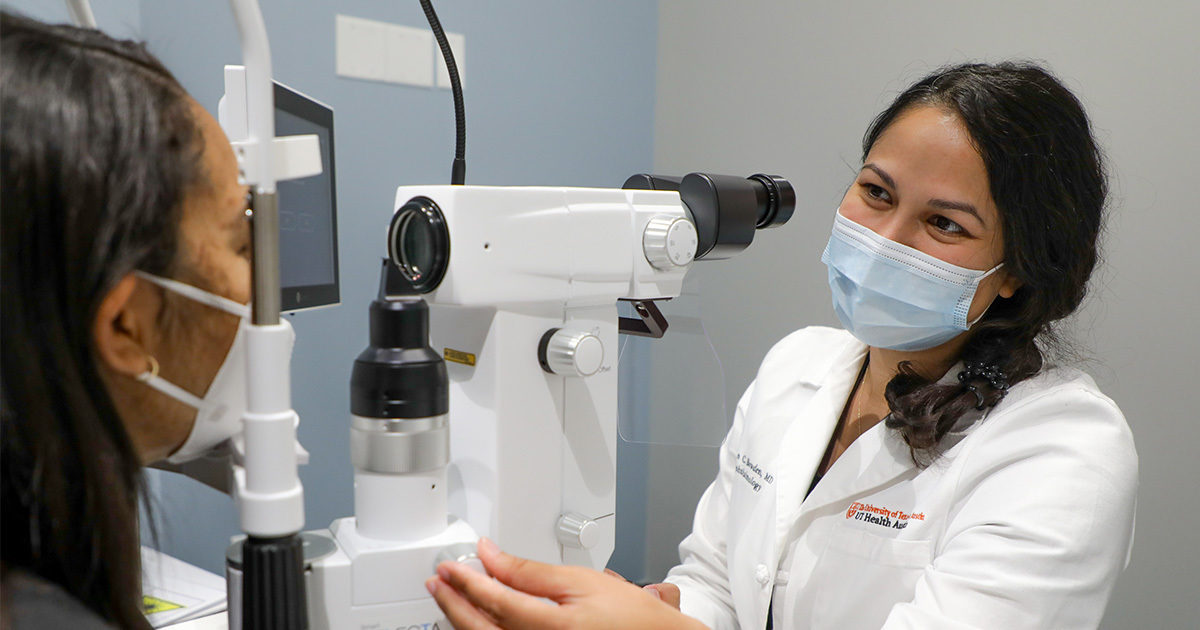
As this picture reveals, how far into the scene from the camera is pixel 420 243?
0.62 m

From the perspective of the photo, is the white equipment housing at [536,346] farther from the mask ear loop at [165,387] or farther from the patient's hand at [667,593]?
the patient's hand at [667,593]

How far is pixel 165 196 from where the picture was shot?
1.59 feet

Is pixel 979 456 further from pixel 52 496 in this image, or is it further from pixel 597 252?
pixel 52 496

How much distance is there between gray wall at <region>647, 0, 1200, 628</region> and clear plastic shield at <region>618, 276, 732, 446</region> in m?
0.07

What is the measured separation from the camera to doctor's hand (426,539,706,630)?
0.54 metres

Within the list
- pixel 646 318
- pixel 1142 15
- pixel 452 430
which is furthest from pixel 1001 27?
pixel 452 430

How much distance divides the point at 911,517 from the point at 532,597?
0.59 metres

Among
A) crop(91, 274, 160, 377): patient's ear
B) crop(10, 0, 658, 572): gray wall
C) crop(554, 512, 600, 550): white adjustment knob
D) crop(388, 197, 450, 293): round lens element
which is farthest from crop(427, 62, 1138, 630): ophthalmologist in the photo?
crop(10, 0, 658, 572): gray wall

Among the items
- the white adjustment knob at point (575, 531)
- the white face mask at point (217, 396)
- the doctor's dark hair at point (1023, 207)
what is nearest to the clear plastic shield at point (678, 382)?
the white adjustment knob at point (575, 531)

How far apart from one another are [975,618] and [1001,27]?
136 cm

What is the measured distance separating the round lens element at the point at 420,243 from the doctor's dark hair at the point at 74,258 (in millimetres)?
155

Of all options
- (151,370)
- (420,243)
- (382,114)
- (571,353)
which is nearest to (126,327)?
(151,370)

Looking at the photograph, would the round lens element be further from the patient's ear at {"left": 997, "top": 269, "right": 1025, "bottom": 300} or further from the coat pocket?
the patient's ear at {"left": 997, "top": 269, "right": 1025, "bottom": 300}

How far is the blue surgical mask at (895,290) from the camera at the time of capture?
101 centimetres
